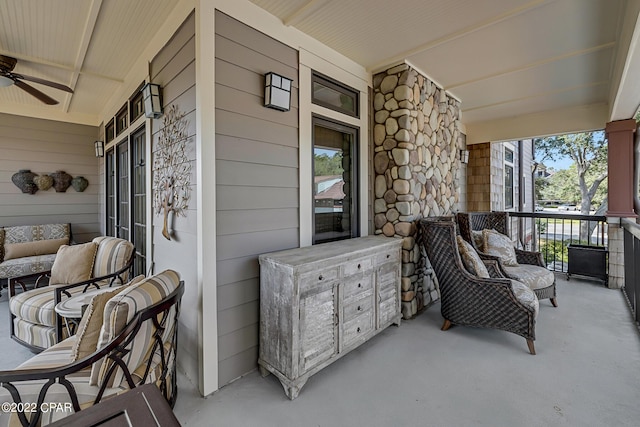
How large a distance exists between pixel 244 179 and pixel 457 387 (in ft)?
7.42

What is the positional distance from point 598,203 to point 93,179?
1244 centimetres

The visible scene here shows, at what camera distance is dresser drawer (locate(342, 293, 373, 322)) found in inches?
95.0

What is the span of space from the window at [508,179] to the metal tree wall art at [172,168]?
702 centimetres

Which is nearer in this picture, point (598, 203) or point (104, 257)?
point (104, 257)

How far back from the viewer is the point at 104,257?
9.95ft

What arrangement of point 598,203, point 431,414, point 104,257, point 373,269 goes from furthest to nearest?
point 598,203 → point 104,257 → point 373,269 → point 431,414

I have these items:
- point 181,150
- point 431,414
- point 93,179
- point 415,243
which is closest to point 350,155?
point 415,243

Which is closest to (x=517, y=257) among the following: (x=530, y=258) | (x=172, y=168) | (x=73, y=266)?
(x=530, y=258)

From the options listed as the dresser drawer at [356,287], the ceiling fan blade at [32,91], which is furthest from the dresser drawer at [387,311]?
the ceiling fan blade at [32,91]

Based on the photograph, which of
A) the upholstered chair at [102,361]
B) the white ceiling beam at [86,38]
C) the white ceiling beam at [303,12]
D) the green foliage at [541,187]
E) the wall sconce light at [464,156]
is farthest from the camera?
the green foliage at [541,187]

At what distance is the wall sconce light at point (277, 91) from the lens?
233 centimetres

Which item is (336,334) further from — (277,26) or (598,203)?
(598,203)

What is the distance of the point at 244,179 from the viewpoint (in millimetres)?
2266

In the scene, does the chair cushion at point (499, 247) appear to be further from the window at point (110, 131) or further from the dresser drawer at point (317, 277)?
the window at point (110, 131)
